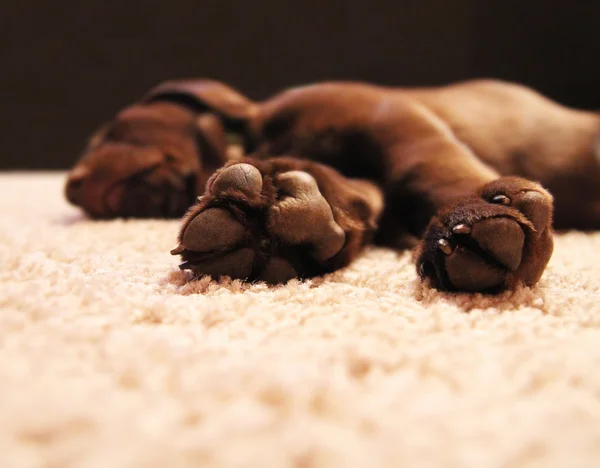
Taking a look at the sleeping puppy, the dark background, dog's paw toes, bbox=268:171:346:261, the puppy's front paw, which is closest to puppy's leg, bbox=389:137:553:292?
the puppy's front paw

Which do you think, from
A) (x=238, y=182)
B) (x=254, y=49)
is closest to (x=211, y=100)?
(x=238, y=182)

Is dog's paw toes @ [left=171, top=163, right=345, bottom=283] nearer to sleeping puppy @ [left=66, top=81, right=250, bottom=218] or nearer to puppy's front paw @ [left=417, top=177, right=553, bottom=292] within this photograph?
puppy's front paw @ [left=417, top=177, right=553, bottom=292]

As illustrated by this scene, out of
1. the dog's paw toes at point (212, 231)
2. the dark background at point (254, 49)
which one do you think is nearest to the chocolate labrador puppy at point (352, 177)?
the dog's paw toes at point (212, 231)

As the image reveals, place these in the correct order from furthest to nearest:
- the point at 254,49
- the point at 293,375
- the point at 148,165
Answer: the point at 254,49
the point at 148,165
the point at 293,375

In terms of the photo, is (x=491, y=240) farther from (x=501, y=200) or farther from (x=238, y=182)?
(x=238, y=182)

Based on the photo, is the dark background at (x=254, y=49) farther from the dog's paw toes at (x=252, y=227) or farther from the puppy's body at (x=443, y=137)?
the dog's paw toes at (x=252, y=227)

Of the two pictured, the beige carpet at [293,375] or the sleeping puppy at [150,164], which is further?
the sleeping puppy at [150,164]
